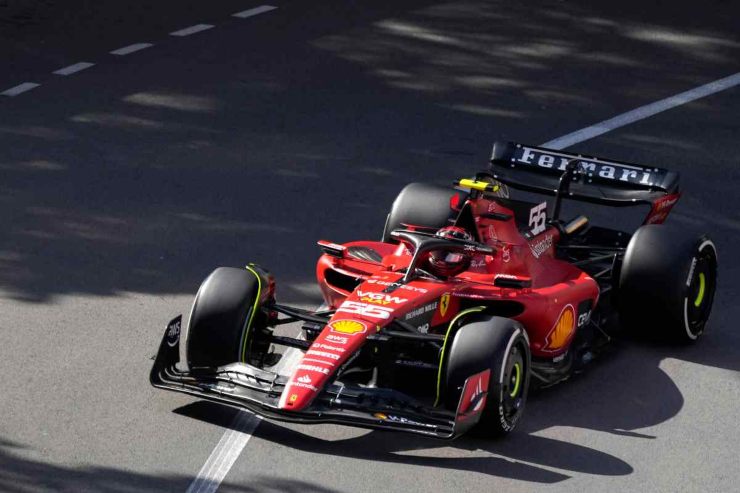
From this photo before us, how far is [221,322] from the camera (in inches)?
339

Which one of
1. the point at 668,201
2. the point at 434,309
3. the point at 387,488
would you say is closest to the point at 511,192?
the point at 668,201

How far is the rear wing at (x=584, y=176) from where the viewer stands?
10.8 metres

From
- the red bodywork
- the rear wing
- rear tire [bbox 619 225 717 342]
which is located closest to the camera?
the red bodywork

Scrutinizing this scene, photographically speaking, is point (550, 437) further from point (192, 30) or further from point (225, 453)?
point (192, 30)

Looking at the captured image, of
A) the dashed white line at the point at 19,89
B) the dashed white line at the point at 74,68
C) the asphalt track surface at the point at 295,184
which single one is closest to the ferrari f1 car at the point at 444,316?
the asphalt track surface at the point at 295,184

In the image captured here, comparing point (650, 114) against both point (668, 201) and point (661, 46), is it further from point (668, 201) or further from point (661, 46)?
point (668, 201)

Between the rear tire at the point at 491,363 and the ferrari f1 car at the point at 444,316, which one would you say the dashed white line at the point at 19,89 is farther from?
the rear tire at the point at 491,363

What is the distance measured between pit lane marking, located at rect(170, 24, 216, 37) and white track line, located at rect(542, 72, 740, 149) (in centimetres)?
512

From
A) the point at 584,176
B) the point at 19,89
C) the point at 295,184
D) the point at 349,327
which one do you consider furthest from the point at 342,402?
the point at 19,89

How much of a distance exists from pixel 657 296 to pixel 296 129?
5666 mm

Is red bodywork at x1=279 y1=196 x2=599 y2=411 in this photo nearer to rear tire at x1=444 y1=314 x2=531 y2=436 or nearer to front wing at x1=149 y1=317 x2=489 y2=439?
front wing at x1=149 y1=317 x2=489 y2=439

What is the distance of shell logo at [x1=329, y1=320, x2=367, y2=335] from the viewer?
8.31 m

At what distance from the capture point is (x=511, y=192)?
12.9 m

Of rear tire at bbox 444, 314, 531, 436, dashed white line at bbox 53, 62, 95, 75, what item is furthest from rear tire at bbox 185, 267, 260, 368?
dashed white line at bbox 53, 62, 95, 75
